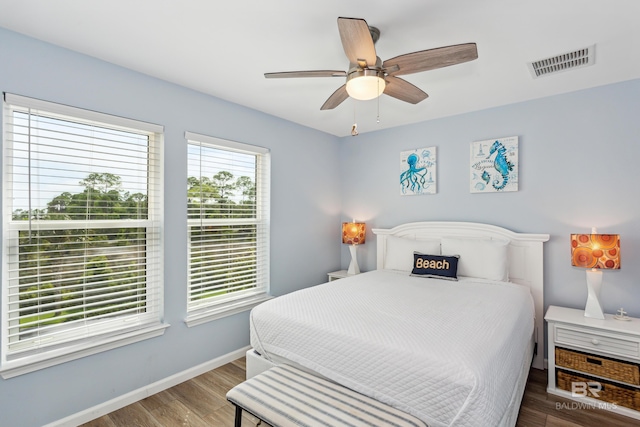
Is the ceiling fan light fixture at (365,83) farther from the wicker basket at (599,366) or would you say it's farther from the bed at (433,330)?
the wicker basket at (599,366)

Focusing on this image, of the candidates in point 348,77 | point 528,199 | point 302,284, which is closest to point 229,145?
point 348,77

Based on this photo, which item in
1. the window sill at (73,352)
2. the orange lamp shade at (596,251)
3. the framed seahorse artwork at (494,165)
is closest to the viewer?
the window sill at (73,352)

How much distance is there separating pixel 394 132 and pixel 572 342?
2.72 meters

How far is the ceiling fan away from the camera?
1.54 meters

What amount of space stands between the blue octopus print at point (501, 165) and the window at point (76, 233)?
3.18 metres

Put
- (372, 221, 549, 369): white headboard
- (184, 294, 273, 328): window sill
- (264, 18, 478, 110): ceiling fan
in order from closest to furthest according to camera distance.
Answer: (264, 18, 478, 110): ceiling fan
(184, 294, 273, 328): window sill
(372, 221, 549, 369): white headboard

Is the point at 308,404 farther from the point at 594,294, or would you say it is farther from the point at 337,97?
the point at 594,294

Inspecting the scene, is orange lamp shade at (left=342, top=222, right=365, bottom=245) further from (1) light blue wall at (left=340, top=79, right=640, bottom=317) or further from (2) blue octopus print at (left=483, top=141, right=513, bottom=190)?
(2) blue octopus print at (left=483, top=141, right=513, bottom=190)

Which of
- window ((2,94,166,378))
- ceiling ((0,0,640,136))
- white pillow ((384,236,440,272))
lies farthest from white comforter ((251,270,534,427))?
ceiling ((0,0,640,136))

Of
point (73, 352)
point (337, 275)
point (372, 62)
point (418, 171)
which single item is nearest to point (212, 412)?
point (73, 352)

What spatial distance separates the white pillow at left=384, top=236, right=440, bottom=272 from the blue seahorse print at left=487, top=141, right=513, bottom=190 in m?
0.84

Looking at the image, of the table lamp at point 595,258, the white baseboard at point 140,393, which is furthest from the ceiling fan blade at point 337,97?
the white baseboard at point 140,393

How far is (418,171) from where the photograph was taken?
3.75 m

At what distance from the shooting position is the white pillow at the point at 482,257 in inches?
115
